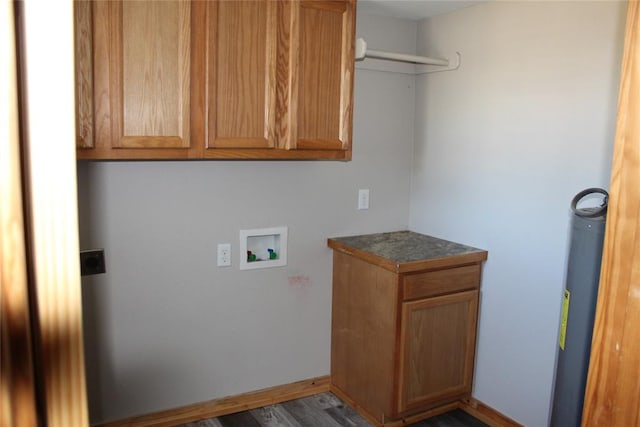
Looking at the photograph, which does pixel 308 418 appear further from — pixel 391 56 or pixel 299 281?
pixel 391 56

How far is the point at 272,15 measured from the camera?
7.39ft

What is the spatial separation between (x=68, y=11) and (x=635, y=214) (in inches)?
32.5

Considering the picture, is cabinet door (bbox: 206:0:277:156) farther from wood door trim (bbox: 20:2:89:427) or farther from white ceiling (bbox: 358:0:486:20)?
wood door trim (bbox: 20:2:89:427)

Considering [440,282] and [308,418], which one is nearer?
[440,282]

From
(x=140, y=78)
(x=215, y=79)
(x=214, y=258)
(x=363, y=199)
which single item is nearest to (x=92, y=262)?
(x=214, y=258)

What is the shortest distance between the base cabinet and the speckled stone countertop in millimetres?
19

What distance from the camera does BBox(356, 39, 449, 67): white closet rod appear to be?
8.70 ft

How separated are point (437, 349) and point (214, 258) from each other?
1.20 meters

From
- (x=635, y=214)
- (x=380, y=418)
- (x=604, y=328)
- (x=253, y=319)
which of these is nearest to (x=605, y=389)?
(x=604, y=328)

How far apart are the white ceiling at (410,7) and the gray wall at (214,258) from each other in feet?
0.29

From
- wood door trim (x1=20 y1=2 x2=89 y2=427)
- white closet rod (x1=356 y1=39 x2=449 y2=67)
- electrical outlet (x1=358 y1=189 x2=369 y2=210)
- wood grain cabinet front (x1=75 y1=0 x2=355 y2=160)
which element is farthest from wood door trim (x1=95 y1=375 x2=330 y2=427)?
wood door trim (x1=20 y1=2 x2=89 y2=427)

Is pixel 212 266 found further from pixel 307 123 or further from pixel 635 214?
pixel 635 214

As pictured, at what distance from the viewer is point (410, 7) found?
9.06 feet

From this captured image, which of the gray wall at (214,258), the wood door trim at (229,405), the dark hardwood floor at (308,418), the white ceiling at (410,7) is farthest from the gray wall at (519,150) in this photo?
the wood door trim at (229,405)
